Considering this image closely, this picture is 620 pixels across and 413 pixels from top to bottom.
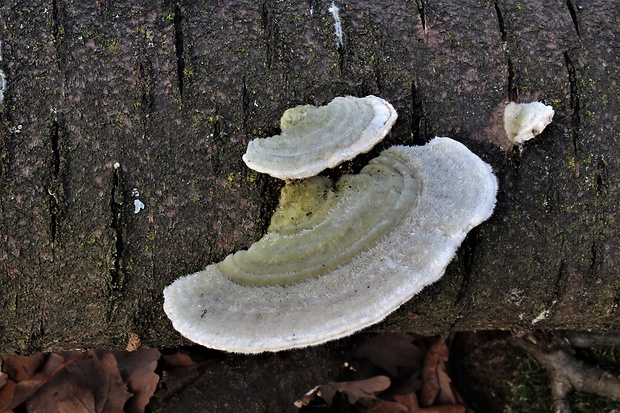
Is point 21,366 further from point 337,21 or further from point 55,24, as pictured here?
point 337,21

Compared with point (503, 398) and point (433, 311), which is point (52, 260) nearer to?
point (433, 311)

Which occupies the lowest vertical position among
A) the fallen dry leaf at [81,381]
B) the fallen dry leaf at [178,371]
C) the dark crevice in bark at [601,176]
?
the fallen dry leaf at [81,381]

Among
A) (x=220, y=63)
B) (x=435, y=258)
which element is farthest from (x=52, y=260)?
(x=435, y=258)

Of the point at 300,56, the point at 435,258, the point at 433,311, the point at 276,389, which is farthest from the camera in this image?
the point at 276,389

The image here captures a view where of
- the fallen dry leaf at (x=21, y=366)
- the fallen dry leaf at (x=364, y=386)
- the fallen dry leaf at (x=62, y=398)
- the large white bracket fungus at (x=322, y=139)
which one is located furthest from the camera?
the fallen dry leaf at (x=364, y=386)

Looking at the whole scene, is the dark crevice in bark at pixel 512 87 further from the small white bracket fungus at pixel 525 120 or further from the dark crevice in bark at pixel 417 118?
the dark crevice in bark at pixel 417 118

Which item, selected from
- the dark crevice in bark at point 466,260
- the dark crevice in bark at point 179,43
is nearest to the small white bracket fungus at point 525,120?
the dark crevice in bark at point 466,260
